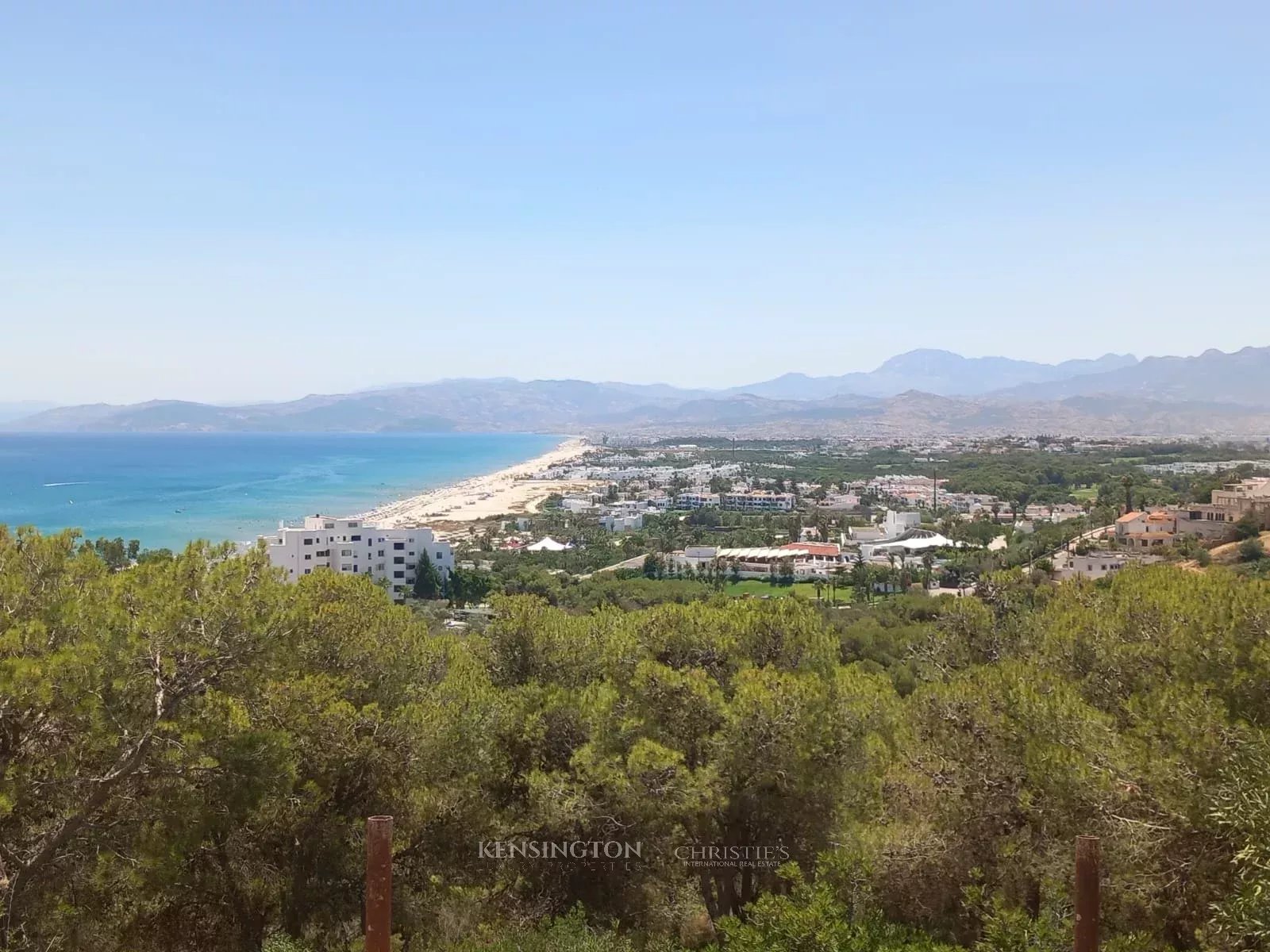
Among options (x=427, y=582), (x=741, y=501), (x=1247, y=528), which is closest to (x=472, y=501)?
(x=741, y=501)

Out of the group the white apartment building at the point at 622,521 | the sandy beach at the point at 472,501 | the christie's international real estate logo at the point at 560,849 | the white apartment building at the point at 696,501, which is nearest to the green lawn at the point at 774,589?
the white apartment building at the point at 622,521

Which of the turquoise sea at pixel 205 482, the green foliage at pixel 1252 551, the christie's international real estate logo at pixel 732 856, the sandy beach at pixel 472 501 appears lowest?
the sandy beach at pixel 472 501

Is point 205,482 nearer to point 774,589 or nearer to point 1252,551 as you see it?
point 774,589

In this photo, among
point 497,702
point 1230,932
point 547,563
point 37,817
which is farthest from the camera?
point 547,563

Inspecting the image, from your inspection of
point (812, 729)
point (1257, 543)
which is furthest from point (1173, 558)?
point (812, 729)

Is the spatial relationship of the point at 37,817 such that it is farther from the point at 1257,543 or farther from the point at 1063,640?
the point at 1257,543

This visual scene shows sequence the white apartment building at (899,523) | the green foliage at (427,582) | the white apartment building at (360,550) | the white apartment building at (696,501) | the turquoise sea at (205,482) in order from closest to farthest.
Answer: the white apartment building at (360,550) → the green foliage at (427,582) → the white apartment building at (899,523) → the turquoise sea at (205,482) → the white apartment building at (696,501)

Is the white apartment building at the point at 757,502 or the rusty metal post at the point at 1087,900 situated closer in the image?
the rusty metal post at the point at 1087,900

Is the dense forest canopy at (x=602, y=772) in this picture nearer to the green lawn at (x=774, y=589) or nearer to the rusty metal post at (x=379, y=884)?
the rusty metal post at (x=379, y=884)
